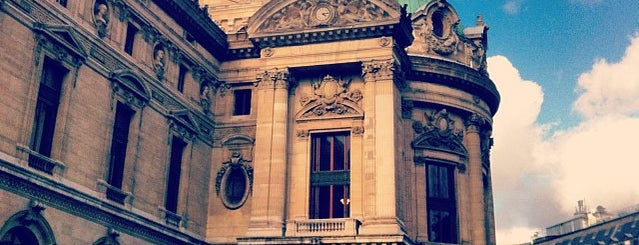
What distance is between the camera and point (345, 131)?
37.8 metres

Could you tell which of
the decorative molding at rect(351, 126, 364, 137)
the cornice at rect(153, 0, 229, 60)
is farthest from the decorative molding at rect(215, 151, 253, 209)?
the cornice at rect(153, 0, 229, 60)

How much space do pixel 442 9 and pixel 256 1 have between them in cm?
1127

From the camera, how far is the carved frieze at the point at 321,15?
37969mm

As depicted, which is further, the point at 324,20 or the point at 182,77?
the point at 324,20

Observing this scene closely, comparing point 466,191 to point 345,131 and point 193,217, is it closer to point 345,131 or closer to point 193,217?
point 345,131

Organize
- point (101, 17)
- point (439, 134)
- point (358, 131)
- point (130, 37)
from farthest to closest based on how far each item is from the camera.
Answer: point (439, 134) < point (358, 131) < point (130, 37) < point (101, 17)

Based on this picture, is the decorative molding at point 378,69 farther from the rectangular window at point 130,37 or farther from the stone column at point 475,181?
the rectangular window at point 130,37

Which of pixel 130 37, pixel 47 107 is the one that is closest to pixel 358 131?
pixel 130 37

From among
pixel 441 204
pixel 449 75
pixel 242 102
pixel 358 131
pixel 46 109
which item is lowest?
pixel 46 109

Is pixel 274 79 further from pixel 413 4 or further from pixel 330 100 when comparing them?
pixel 413 4

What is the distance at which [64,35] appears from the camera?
2844 cm

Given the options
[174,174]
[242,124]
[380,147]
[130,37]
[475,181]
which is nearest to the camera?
[130,37]

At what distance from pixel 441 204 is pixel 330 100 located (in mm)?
8983

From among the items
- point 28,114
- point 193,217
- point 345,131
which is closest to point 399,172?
point 345,131
